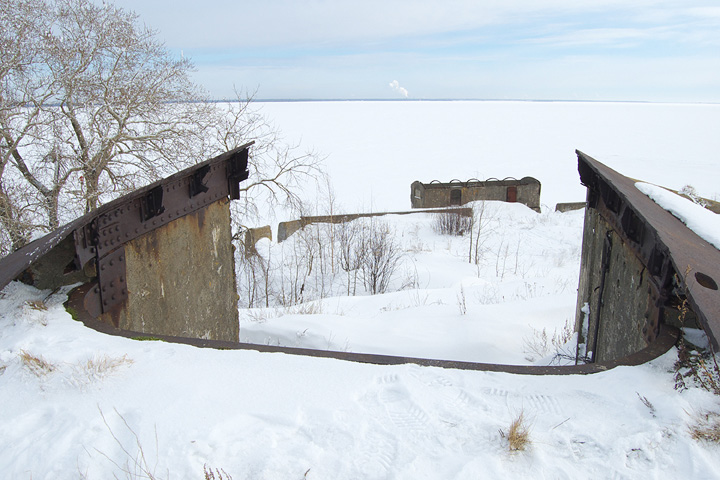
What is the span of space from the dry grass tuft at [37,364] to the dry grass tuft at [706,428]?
10.0 ft

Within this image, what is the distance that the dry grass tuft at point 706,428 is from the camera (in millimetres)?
1986

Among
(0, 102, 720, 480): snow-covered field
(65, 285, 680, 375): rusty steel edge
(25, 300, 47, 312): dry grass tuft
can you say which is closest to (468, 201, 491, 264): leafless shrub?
(65, 285, 680, 375): rusty steel edge

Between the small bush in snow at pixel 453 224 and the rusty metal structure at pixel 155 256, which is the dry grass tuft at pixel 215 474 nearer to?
the rusty metal structure at pixel 155 256

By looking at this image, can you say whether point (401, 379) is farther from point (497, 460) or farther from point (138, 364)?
point (138, 364)

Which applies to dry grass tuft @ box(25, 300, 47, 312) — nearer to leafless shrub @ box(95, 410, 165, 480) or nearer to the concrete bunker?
leafless shrub @ box(95, 410, 165, 480)

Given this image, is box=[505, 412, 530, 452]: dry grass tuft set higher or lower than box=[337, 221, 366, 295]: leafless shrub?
higher

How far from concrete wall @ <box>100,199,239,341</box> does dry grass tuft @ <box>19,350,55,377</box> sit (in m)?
1.06

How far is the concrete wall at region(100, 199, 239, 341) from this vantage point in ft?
13.2

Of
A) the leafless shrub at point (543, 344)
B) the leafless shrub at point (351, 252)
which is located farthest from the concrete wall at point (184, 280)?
the leafless shrub at point (351, 252)

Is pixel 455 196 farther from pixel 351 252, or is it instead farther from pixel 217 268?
pixel 217 268

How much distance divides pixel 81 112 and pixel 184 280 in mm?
10328

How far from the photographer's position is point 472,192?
1967 cm

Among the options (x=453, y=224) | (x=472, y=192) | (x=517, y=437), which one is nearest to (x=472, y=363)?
(x=517, y=437)

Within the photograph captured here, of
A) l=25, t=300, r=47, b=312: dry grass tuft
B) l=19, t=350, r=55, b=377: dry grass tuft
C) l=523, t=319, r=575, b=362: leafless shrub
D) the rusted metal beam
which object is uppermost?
the rusted metal beam
